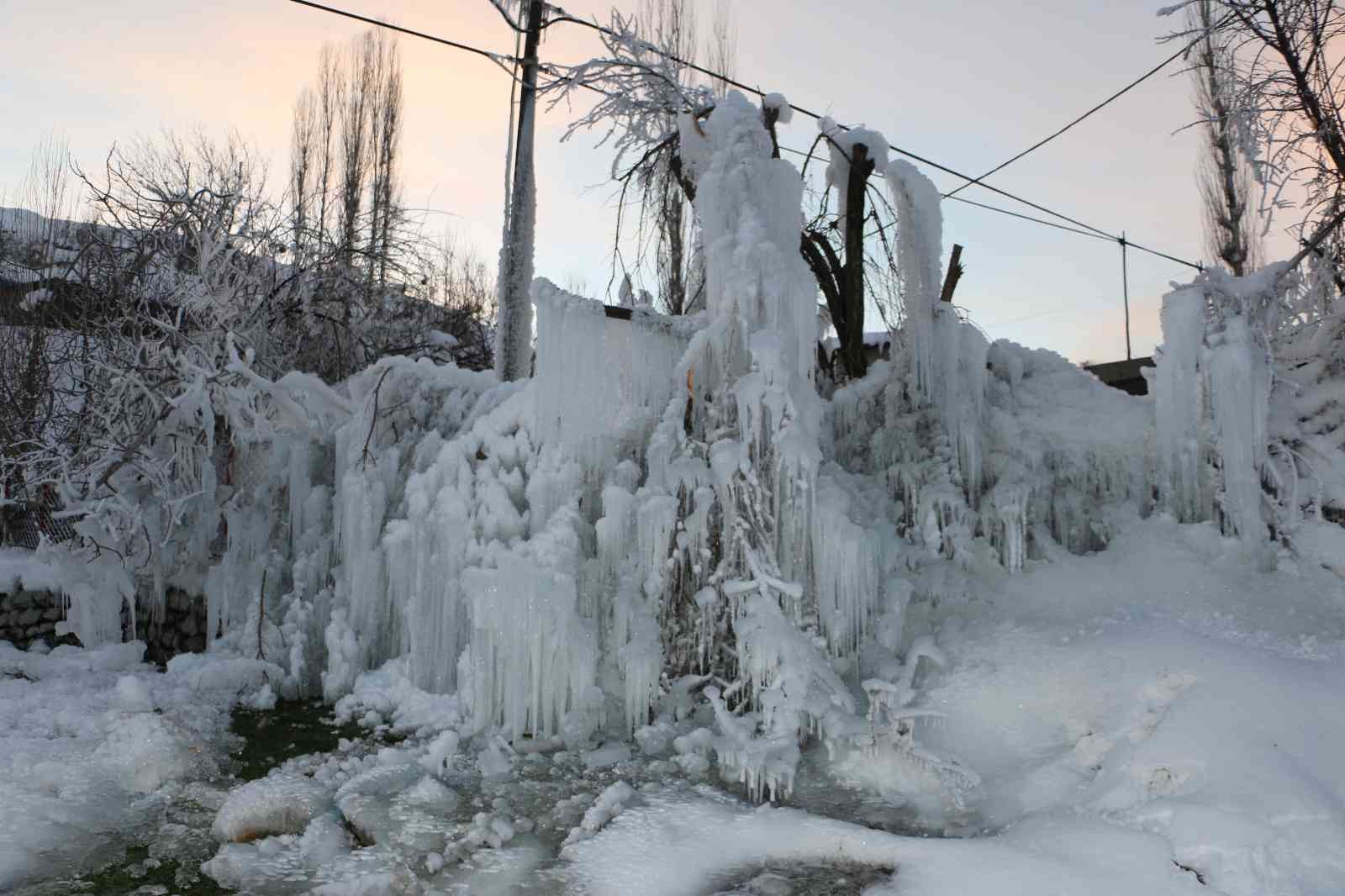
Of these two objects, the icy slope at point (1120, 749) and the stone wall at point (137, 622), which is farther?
the stone wall at point (137, 622)

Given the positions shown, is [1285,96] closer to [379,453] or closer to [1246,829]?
[1246,829]

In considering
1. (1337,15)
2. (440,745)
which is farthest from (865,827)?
(1337,15)

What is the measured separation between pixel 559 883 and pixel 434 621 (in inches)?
109

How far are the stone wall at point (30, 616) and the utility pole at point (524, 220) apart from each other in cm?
482

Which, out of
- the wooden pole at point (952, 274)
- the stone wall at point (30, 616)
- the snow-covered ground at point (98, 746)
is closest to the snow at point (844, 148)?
the wooden pole at point (952, 274)

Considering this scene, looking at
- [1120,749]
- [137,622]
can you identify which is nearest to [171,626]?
[137,622]

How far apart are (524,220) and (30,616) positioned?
6376 mm

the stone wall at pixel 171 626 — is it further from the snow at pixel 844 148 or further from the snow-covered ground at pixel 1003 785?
the snow at pixel 844 148

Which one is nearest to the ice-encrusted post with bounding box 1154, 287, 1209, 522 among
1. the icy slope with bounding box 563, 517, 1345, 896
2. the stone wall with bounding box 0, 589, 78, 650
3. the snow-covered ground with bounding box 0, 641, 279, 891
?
the icy slope with bounding box 563, 517, 1345, 896

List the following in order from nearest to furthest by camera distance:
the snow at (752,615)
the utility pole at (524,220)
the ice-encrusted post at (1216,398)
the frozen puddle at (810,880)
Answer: the frozen puddle at (810,880)
the snow at (752,615)
the ice-encrusted post at (1216,398)
the utility pole at (524,220)

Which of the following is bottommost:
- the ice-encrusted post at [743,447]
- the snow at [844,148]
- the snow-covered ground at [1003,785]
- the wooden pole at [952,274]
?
the snow-covered ground at [1003,785]

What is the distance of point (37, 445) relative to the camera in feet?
26.6

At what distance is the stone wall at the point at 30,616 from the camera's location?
24.8 feet

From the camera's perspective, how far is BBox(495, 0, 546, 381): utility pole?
31.3 ft
